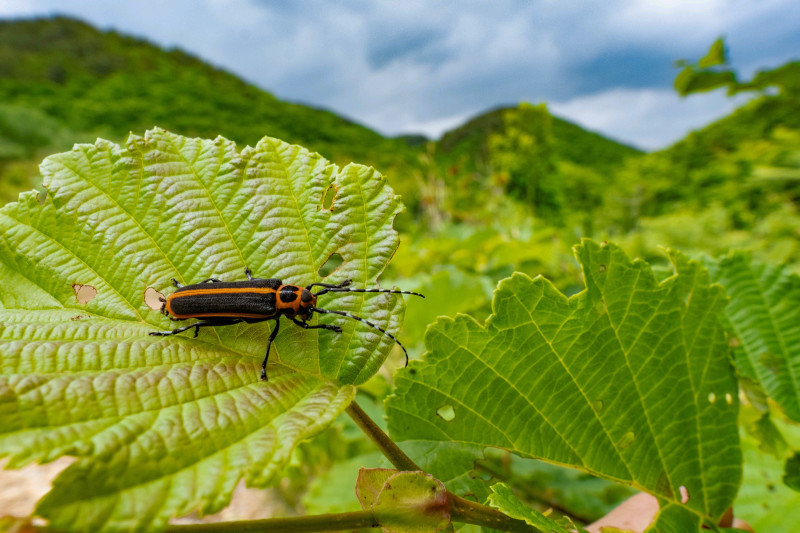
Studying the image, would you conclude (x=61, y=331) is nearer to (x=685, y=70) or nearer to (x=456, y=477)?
(x=456, y=477)

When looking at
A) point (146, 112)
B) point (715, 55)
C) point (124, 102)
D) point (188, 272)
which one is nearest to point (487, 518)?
point (188, 272)

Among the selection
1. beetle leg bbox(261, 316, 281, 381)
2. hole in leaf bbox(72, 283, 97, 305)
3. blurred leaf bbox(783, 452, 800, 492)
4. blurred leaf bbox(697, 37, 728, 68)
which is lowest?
blurred leaf bbox(783, 452, 800, 492)

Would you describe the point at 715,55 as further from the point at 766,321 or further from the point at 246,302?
the point at 246,302

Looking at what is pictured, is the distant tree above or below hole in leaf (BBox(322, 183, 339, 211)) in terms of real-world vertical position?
above

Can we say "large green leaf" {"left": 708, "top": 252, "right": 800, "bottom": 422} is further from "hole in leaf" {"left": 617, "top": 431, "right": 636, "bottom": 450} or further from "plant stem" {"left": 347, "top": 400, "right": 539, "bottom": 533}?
"plant stem" {"left": 347, "top": 400, "right": 539, "bottom": 533}

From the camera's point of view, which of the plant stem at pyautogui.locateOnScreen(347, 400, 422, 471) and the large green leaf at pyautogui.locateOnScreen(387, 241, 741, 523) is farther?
the large green leaf at pyautogui.locateOnScreen(387, 241, 741, 523)

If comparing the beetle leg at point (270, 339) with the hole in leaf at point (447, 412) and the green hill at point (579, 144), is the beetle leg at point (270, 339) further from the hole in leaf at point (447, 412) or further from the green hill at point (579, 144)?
Answer: the green hill at point (579, 144)

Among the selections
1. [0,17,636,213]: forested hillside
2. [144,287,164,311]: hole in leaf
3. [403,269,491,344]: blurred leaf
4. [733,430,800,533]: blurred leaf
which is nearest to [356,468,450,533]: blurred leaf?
[144,287,164,311]: hole in leaf
